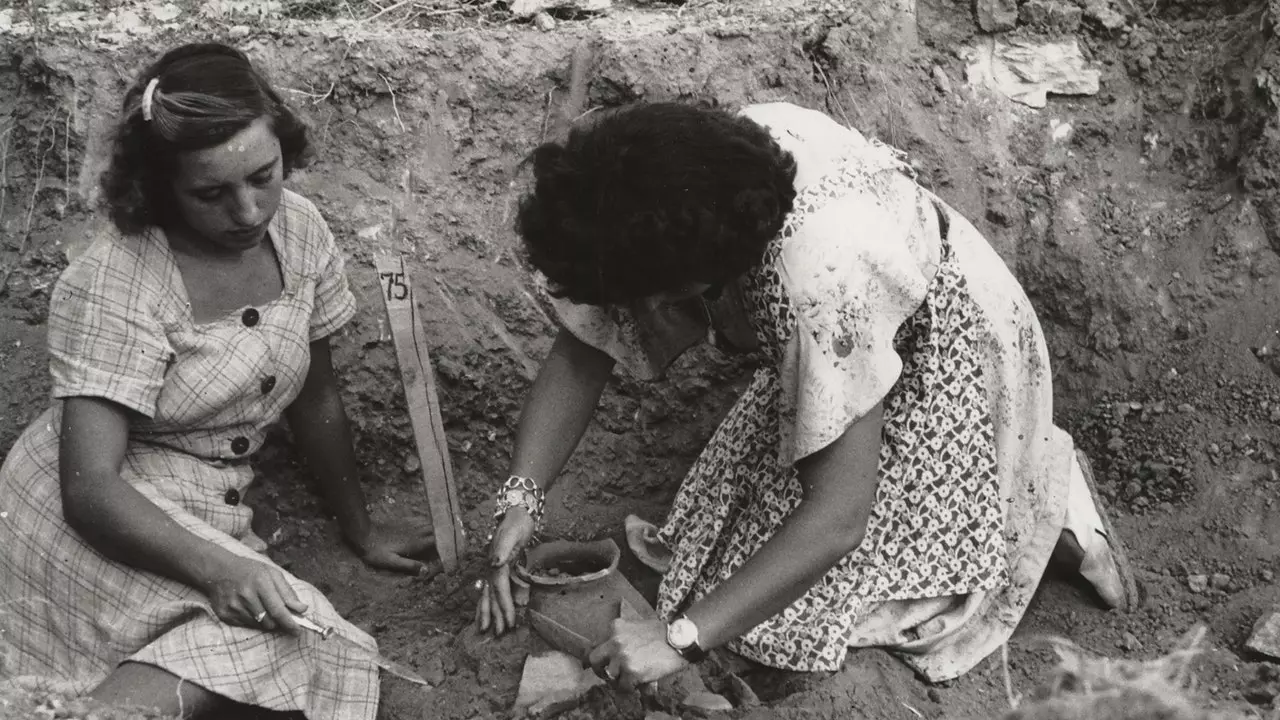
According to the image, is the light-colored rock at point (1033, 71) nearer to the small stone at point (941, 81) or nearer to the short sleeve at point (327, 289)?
the small stone at point (941, 81)

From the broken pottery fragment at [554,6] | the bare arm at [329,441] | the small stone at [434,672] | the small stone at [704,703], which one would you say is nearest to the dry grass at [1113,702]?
the small stone at [704,703]

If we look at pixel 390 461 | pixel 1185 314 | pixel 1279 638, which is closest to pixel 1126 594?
pixel 1279 638

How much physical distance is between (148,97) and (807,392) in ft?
4.79

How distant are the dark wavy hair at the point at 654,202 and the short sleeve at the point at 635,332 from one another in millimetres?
384

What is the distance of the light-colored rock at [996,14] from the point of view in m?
4.14

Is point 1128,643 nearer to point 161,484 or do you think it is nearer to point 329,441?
point 329,441

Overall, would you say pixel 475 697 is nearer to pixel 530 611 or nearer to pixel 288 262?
pixel 530 611

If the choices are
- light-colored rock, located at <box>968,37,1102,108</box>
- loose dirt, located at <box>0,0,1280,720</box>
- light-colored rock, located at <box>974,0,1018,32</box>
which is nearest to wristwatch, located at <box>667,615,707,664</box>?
loose dirt, located at <box>0,0,1280,720</box>

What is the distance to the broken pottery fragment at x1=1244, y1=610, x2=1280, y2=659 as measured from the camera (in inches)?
119

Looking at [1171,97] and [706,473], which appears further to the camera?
[1171,97]

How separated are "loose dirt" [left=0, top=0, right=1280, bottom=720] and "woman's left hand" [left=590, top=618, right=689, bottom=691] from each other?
759 millimetres

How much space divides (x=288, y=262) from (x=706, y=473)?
3.72 feet

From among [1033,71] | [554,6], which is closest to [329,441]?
[554,6]

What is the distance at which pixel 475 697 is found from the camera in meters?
2.81
